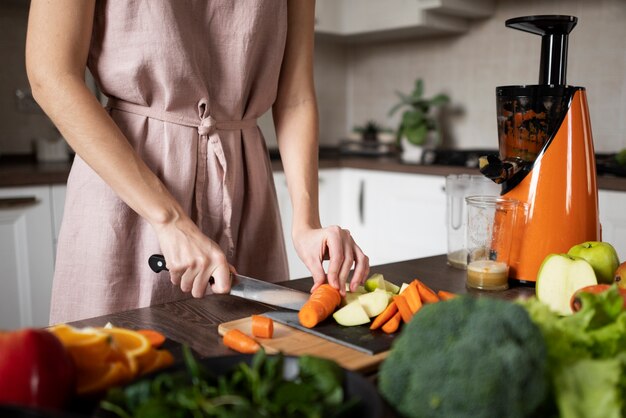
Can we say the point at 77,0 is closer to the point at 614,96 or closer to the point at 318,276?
the point at 318,276

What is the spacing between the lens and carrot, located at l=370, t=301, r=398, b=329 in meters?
0.81

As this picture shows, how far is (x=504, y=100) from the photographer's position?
3.66 ft

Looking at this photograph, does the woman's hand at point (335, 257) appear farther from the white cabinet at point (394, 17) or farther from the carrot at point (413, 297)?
the white cabinet at point (394, 17)

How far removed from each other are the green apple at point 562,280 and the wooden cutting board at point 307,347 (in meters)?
0.30

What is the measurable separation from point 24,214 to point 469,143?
78.6 inches

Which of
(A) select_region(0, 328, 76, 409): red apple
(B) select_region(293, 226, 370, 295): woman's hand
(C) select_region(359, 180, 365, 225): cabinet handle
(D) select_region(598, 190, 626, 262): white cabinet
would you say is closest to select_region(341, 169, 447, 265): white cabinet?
(C) select_region(359, 180, 365, 225): cabinet handle

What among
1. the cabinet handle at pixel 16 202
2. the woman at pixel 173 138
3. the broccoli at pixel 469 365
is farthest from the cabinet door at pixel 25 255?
the broccoli at pixel 469 365

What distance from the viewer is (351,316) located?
821 millimetres

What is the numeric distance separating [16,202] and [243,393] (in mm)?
1801

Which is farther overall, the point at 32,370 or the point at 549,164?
the point at 549,164

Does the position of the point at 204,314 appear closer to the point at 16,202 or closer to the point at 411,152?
the point at 16,202

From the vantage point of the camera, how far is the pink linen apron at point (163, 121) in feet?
3.46

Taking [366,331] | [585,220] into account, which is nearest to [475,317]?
[366,331]

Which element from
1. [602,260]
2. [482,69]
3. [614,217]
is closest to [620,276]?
[602,260]
